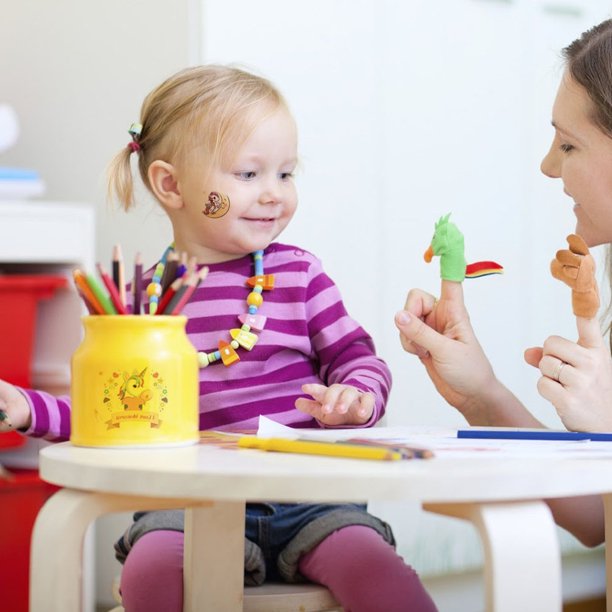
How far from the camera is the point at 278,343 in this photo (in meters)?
1.28

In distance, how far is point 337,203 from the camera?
82.0 inches

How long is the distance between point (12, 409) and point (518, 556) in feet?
1.74

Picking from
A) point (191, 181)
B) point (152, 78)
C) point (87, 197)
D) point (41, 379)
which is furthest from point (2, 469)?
point (191, 181)

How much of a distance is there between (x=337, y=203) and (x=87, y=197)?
0.46 metres

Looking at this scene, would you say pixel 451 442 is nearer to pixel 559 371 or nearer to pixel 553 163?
pixel 559 371

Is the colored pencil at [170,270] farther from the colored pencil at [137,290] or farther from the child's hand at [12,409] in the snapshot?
the child's hand at [12,409]

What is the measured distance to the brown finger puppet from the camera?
1.03m

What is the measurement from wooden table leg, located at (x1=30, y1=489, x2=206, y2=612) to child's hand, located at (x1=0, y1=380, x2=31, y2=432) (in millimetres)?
247

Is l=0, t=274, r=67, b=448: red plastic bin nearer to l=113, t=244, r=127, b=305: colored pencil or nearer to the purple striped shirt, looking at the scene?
the purple striped shirt

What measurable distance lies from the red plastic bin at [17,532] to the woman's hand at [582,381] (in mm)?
1171

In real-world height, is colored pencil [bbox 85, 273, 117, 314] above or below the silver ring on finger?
above

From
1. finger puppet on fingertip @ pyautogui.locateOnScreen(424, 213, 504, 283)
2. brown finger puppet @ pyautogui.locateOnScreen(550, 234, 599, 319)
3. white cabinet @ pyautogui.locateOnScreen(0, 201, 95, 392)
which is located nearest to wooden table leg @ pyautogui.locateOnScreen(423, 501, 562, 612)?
brown finger puppet @ pyautogui.locateOnScreen(550, 234, 599, 319)

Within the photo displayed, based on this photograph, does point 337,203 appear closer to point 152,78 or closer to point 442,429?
point 152,78

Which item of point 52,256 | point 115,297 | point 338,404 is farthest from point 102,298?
point 52,256
